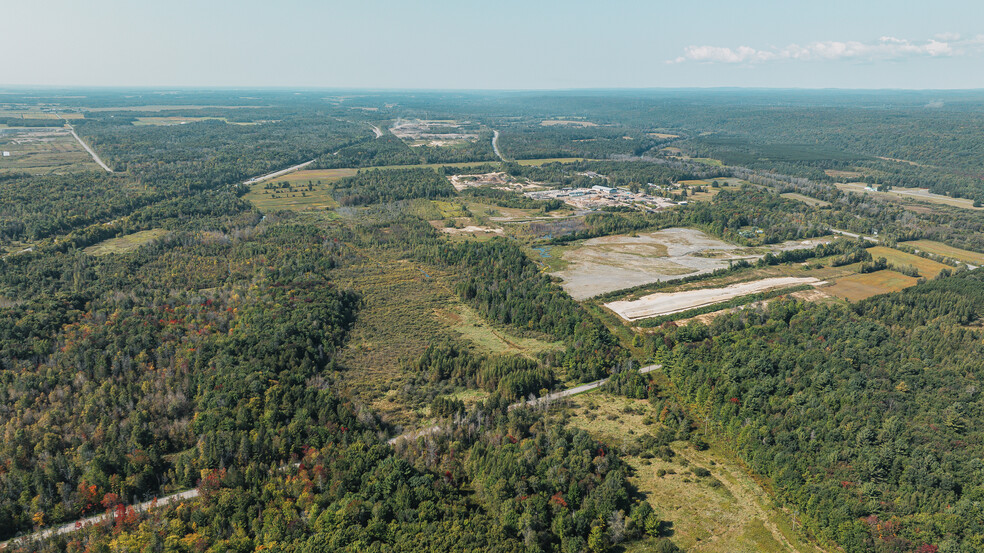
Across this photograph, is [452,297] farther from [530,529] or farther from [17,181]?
[17,181]

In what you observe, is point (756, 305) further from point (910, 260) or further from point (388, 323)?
point (388, 323)

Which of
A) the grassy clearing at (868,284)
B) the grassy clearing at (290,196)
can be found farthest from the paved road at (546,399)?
the grassy clearing at (290,196)

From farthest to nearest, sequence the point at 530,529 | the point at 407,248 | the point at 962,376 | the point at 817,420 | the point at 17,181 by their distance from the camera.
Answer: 1. the point at 17,181
2. the point at 407,248
3. the point at 962,376
4. the point at 817,420
5. the point at 530,529

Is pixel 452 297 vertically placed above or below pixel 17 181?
below

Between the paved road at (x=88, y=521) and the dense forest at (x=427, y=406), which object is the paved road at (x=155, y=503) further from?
the dense forest at (x=427, y=406)

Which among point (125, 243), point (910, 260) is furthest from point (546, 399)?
point (910, 260)

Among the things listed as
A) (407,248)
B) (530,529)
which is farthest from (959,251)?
(530,529)

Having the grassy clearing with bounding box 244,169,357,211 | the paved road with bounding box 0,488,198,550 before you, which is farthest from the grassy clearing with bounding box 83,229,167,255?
the paved road with bounding box 0,488,198,550
